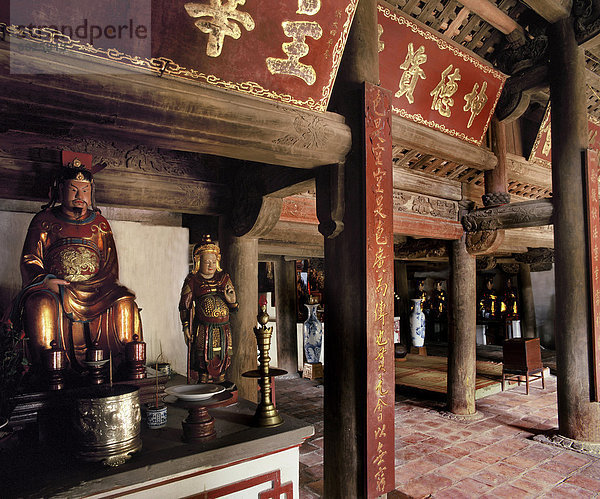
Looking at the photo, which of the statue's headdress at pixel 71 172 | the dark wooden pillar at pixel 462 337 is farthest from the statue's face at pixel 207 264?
the dark wooden pillar at pixel 462 337

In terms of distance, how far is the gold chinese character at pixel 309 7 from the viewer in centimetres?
228

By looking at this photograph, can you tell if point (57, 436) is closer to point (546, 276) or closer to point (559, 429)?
point (559, 429)

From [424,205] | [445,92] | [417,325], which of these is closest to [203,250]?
[445,92]

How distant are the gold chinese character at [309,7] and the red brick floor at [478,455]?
3778 mm

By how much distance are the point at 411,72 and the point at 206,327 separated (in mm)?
3243

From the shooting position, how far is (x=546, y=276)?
1236 centimetres

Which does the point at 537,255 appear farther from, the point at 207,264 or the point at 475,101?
the point at 207,264

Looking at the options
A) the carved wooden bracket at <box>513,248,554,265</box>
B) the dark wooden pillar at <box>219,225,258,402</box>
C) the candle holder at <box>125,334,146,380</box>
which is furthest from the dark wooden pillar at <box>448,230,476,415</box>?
the carved wooden bracket at <box>513,248,554,265</box>

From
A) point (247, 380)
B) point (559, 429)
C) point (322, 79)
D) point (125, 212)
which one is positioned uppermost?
point (322, 79)

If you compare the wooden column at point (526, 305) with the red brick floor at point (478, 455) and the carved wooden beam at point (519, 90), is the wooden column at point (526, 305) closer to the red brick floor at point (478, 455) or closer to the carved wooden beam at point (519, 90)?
the red brick floor at point (478, 455)

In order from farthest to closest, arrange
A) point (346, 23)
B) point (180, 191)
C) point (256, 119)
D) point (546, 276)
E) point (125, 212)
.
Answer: point (546, 276) → point (125, 212) → point (180, 191) → point (346, 23) → point (256, 119)

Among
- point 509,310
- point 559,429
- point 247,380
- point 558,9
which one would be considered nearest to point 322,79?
point 247,380

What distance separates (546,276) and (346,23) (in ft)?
41.0

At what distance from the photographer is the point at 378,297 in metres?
2.51
